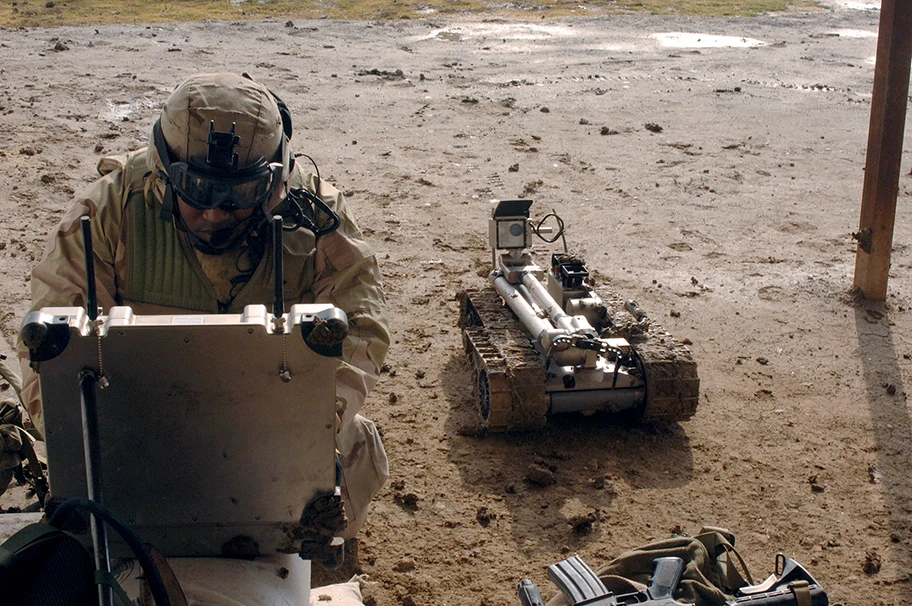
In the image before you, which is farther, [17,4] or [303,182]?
[17,4]

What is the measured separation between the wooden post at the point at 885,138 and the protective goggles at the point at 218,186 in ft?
17.1

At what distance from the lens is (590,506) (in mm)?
4855

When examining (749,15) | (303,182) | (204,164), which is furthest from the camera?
(749,15)

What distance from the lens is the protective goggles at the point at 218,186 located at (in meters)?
3.29

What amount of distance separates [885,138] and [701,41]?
12.3 metres

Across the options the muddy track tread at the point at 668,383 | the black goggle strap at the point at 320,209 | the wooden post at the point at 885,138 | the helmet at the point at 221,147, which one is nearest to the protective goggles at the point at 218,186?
the helmet at the point at 221,147

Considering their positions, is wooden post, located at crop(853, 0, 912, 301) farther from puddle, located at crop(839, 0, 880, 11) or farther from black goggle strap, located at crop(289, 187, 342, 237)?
puddle, located at crop(839, 0, 880, 11)

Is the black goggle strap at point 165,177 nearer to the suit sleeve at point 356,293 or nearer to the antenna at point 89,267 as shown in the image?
the suit sleeve at point 356,293

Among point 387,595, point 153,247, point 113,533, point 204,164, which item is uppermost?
point 204,164

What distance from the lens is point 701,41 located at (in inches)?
733

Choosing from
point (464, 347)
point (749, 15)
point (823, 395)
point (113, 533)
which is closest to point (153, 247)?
point (113, 533)

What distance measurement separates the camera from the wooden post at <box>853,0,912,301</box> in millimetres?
6918

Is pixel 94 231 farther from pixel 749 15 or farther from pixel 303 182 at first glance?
pixel 749 15

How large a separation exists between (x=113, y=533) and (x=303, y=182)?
1.87 m
